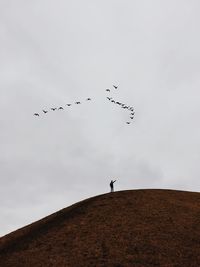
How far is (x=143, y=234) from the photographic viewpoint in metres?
40.7

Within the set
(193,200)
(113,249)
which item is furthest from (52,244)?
(193,200)

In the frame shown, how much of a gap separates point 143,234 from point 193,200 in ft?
44.9

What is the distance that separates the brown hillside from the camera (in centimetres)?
3600

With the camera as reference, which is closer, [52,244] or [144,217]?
[52,244]

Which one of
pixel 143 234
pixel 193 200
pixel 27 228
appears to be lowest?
pixel 143 234

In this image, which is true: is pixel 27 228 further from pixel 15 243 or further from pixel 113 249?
pixel 113 249

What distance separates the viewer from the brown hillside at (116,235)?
3600 centimetres

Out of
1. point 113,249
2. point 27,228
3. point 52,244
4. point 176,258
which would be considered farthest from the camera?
point 27,228

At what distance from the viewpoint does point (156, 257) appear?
35.5m

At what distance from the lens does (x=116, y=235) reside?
40719 mm

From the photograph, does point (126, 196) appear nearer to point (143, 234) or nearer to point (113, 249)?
point (143, 234)

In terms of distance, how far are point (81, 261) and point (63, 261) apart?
154 cm

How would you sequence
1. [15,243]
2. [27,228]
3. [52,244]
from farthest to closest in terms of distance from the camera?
1. [27,228]
2. [15,243]
3. [52,244]

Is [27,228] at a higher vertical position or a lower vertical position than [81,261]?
higher
